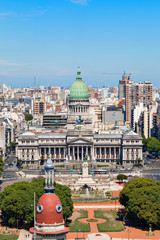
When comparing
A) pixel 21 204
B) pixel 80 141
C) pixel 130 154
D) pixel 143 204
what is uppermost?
pixel 80 141

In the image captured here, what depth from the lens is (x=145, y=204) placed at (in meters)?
105

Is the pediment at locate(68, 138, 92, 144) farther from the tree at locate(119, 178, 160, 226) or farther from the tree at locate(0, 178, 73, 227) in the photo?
the tree at locate(0, 178, 73, 227)

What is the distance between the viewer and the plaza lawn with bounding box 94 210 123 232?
337 ft

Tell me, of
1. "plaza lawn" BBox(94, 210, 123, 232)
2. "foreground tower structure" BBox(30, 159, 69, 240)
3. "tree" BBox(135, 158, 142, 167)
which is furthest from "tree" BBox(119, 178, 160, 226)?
"tree" BBox(135, 158, 142, 167)

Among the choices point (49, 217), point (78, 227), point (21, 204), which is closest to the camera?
point (49, 217)

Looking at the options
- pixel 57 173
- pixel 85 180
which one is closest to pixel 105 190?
pixel 85 180

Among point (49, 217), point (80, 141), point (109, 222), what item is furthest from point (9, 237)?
point (80, 141)

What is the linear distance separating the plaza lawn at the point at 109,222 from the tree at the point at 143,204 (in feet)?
9.93

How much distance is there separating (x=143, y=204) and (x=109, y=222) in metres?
8.79

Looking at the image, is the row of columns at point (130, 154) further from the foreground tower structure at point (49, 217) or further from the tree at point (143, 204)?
the foreground tower structure at point (49, 217)

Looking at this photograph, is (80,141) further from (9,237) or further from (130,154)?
(9,237)

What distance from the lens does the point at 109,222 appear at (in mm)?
108750

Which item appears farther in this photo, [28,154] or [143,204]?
[28,154]

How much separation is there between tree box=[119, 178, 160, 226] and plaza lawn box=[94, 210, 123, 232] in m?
3.03
